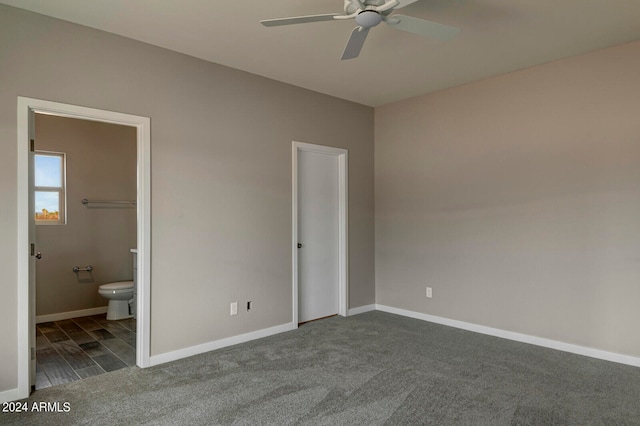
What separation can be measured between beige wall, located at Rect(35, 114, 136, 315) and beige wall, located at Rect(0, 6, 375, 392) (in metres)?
2.19

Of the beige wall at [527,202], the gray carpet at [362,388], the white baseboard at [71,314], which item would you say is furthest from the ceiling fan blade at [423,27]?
the white baseboard at [71,314]

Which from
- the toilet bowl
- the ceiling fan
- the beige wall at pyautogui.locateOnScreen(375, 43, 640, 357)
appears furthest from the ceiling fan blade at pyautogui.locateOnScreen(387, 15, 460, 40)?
the toilet bowl

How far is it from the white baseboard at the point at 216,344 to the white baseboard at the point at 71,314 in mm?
2197

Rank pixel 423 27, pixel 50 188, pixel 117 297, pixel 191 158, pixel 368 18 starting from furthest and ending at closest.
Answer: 1. pixel 50 188
2. pixel 117 297
3. pixel 191 158
4. pixel 423 27
5. pixel 368 18

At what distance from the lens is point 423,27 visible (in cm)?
232

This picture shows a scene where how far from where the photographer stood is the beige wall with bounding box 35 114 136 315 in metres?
4.58

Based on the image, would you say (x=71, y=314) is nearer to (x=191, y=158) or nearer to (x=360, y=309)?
(x=191, y=158)

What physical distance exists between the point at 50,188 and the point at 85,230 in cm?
63

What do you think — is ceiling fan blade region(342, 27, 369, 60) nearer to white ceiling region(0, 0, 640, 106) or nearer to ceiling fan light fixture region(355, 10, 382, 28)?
ceiling fan light fixture region(355, 10, 382, 28)

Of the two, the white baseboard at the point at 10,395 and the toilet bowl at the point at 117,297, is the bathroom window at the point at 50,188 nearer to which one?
the toilet bowl at the point at 117,297

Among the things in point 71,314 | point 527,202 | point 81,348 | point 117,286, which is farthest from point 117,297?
point 527,202

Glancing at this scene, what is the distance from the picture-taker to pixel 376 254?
5.08 meters

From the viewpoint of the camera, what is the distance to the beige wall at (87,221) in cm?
458

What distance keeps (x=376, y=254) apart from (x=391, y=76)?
223 cm
